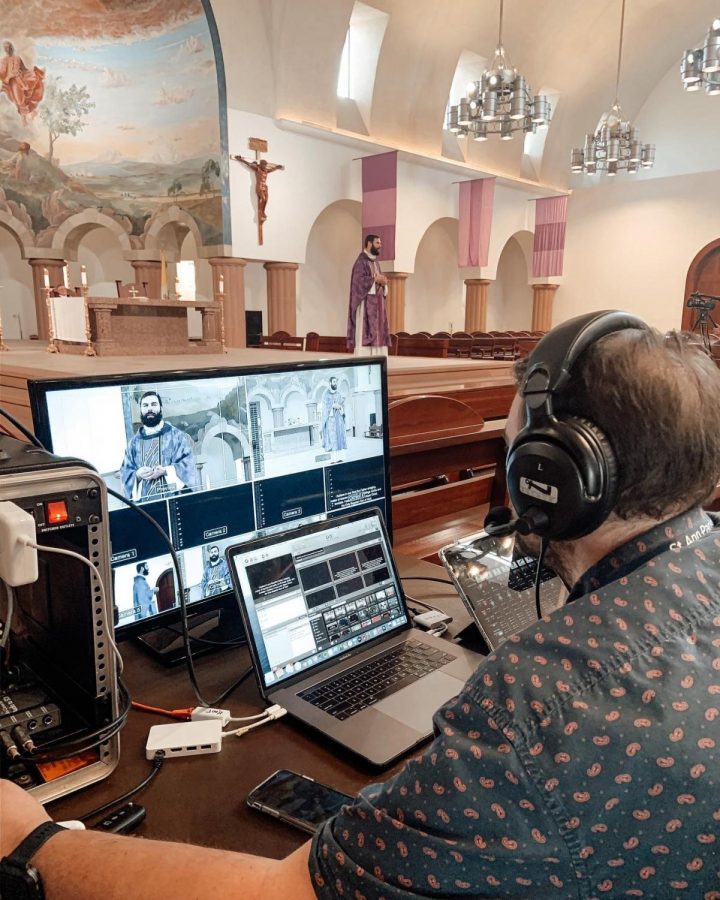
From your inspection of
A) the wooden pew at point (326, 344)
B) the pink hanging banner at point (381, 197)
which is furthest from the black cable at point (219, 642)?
the pink hanging banner at point (381, 197)

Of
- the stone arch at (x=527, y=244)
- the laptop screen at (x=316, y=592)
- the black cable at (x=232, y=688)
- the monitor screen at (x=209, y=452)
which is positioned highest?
the stone arch at (x=527, y=244)

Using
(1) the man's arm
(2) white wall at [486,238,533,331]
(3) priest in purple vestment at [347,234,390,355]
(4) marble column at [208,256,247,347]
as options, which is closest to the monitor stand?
(1) the man's arm

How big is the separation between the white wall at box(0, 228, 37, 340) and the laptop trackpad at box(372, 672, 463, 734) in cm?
1099

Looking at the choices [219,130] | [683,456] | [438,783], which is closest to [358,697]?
[438,783]

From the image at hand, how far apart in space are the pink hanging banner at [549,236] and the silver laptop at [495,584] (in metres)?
13.9

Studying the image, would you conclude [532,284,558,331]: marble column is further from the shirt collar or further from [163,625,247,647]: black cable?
the shirt collar

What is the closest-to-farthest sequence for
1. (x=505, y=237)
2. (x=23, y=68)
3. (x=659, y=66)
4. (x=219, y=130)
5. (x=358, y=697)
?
(x=358, y=697)
(x=23, y=68)
(x=219, y=130)
(x=659, y=66)
(x=505, y=237)

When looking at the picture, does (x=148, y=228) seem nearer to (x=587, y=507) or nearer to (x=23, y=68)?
(x=23, y=68)

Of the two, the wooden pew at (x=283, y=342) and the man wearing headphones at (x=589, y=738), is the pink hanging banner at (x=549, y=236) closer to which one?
the wooden pew at (x=283, y=342)

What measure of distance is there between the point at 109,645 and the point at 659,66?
604 inches

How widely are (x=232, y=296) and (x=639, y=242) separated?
880 centimetres

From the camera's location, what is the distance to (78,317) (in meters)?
5.35

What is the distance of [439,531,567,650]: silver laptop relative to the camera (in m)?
1.22

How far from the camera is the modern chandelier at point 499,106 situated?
27.4 ft
